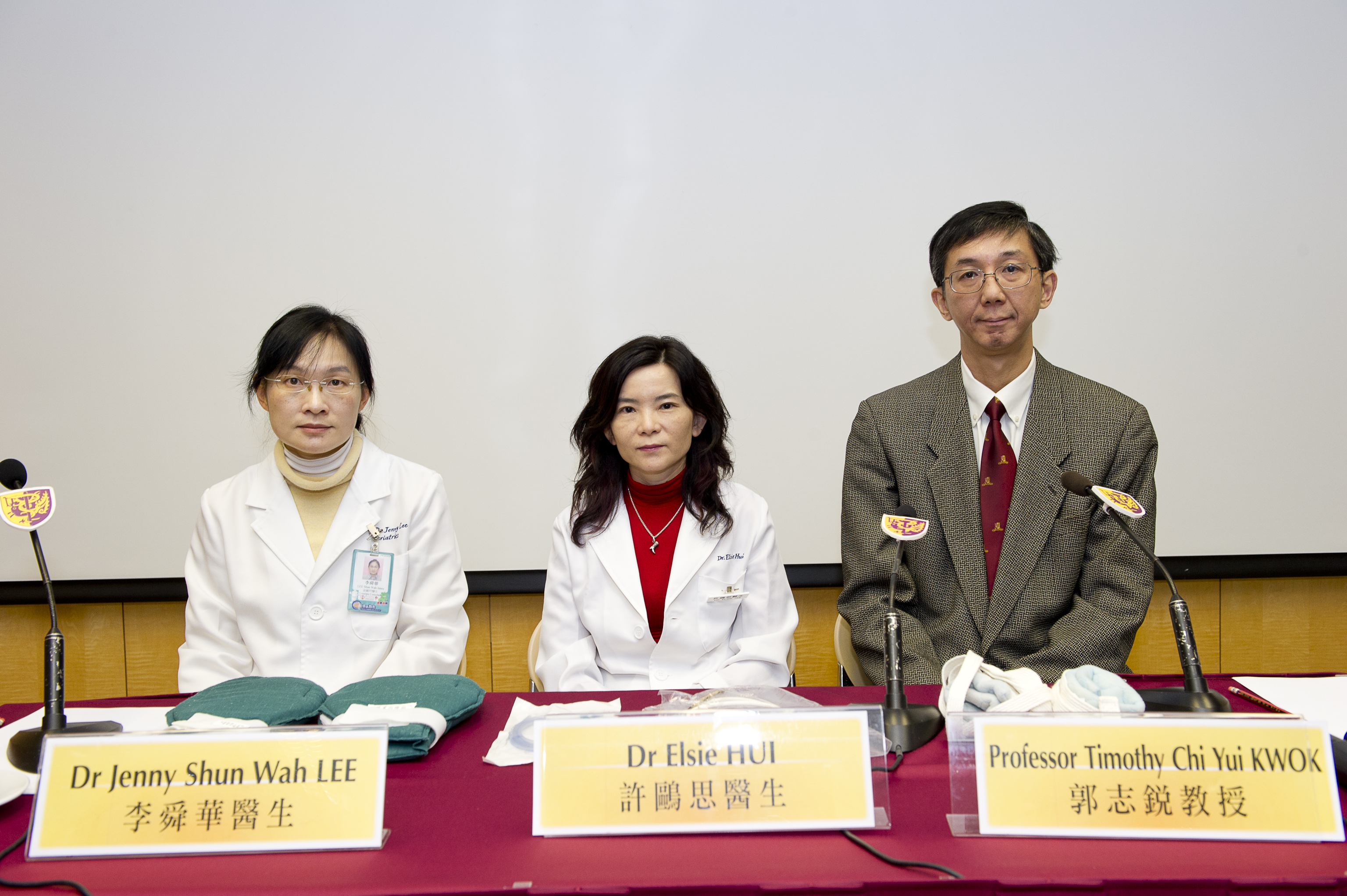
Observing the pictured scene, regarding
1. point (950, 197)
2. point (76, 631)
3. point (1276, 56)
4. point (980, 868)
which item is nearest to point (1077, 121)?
point (950, 197)

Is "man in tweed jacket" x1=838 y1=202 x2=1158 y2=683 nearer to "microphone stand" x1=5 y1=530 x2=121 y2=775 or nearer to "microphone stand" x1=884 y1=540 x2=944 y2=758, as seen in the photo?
"microphone stand" x1=884 y1=540 x2=944 y2=758

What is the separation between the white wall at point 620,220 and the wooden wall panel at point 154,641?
20 cm

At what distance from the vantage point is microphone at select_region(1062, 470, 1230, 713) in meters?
1.15

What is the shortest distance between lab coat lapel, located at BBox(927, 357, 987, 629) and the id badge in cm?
129

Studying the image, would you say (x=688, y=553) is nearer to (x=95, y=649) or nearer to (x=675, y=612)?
(x=675, y=612)

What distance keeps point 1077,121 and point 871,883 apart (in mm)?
2651

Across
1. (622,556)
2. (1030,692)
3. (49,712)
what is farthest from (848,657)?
(49,712)

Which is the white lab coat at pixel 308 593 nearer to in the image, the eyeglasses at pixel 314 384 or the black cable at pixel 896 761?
the eyeglasses at pixel 314 384

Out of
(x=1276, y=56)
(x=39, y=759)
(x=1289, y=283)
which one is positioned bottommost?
(x=39, y=759)

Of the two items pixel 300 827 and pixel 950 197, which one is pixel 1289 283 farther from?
pixel 300 827

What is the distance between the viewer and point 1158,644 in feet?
9.52

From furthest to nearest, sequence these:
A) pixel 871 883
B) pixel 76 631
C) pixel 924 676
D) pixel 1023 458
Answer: pixel 76 631 < pixel 1023 458 < pixel 924 676 < pixel 871 883

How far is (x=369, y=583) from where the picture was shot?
1.87 metres

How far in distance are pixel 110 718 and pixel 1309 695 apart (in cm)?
193
